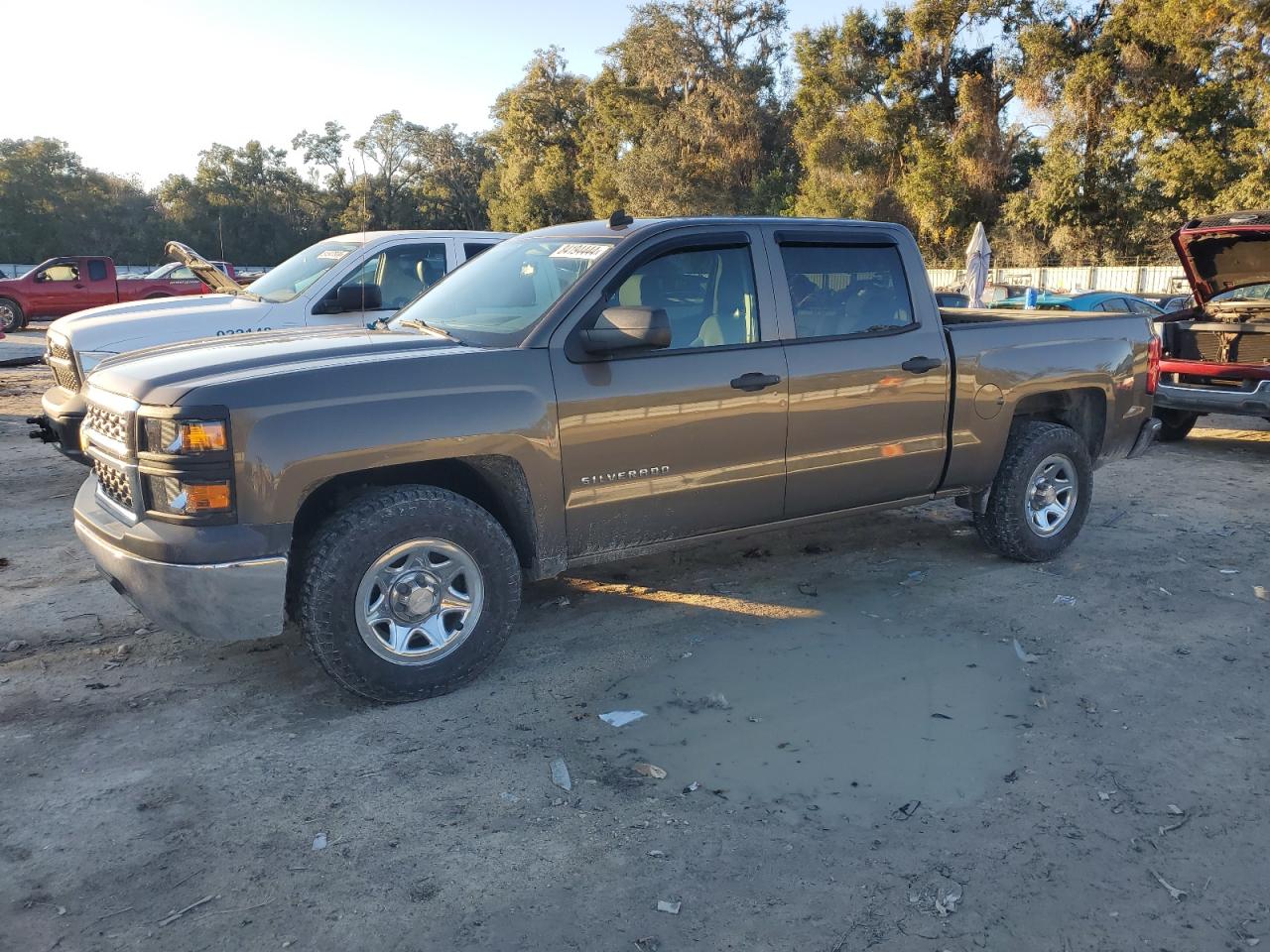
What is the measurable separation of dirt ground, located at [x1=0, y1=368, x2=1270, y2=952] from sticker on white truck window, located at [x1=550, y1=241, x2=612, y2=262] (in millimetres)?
1808

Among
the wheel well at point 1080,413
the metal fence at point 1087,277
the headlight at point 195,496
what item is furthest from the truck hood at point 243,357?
the metal fence at point 1087,277

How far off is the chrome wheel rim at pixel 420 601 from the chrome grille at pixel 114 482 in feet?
3.26

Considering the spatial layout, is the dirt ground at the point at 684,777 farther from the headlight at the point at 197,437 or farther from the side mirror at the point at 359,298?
the side mirror at the point at 359,298

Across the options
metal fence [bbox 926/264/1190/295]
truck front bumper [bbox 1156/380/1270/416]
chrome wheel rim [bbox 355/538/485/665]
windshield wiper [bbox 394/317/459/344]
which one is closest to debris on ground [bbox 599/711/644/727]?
chrome wheel rim [bbox 355/538/485/665]

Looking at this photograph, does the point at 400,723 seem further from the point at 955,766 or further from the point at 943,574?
the point at 943,574

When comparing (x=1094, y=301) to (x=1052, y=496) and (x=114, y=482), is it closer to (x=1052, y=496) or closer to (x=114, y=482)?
(x=1052, y=496)

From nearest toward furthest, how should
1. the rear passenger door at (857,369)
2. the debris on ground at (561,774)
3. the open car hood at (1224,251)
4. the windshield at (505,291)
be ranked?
1. the debris on ground at (561,774)
2. the windshield at (505,291)
3. the rear passenger door at (857,369)
4. the open car hood at (1224,251)

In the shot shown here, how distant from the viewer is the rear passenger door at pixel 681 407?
419cm

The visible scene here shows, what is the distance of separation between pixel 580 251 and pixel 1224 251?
7170 mm

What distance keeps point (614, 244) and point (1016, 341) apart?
99.3 inches

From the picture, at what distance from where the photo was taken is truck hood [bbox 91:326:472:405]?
12.0 feet

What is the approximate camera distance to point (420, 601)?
3.88 meters

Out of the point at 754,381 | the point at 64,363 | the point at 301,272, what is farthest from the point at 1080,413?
the point at 64,363

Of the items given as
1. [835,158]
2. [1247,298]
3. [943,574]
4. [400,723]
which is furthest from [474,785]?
[835,158]
